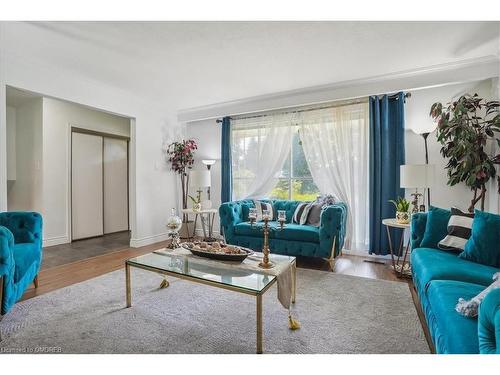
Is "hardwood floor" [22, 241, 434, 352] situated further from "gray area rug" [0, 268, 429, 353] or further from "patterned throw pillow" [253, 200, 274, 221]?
"patterned throw pillow" [253, 200, 274, 221]

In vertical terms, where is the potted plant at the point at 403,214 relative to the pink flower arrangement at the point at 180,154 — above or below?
below

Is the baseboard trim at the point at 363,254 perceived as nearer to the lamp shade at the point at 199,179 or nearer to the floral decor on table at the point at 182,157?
the lamp shade at the point at 199,179

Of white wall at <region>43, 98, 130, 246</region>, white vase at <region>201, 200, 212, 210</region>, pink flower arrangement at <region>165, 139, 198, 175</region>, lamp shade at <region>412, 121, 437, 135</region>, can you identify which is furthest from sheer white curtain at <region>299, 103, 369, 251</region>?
white wall at <region>43, 98, 130, 246</region>

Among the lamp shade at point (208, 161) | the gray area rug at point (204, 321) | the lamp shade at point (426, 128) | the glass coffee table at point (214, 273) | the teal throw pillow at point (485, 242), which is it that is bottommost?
the gray area rug at point (204, 321)

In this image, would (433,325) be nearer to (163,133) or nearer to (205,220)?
(205,220)

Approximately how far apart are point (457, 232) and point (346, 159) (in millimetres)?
1888

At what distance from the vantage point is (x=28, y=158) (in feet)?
14.4

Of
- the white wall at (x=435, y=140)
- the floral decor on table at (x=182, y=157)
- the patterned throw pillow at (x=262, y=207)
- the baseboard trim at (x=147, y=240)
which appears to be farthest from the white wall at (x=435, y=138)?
the baseboard trim at (x=147, y=240)

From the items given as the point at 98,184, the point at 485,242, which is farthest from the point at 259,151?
the point at 485,242

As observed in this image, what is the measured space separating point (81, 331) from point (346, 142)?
3.66m

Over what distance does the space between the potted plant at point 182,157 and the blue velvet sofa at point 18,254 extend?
2518 millimetres

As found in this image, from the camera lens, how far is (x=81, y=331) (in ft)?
6.15

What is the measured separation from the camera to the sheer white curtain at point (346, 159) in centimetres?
386

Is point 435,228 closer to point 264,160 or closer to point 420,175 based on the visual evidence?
point 420,175
